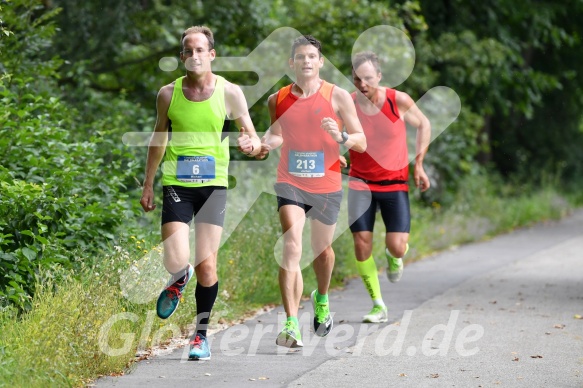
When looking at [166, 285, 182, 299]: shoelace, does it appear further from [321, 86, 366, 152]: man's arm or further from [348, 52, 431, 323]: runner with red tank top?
[348, 52, 431, 323]: runner with red tank top

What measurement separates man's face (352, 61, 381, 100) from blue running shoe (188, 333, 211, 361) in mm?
2803

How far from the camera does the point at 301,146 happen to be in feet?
25.8

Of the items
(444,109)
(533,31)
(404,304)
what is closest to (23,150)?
(404,304)

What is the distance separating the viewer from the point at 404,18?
1587cm

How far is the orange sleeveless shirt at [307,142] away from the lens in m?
7.82

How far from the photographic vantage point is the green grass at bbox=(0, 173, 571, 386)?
6.22 metres

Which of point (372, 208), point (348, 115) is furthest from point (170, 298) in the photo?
point (372, 208)

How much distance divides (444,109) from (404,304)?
31.6ft

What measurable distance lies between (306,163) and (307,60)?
0.72 metres

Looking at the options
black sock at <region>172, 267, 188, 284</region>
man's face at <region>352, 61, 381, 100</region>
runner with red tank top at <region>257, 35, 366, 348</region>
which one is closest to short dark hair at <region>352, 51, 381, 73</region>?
man's face at <region>352, 61, 381, 100</region>

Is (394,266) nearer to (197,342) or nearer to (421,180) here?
(421,180)

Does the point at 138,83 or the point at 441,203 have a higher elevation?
the point at 138,83

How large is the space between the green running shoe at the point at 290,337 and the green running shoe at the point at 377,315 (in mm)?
1550

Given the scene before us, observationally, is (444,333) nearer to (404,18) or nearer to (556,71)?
(404,18)
